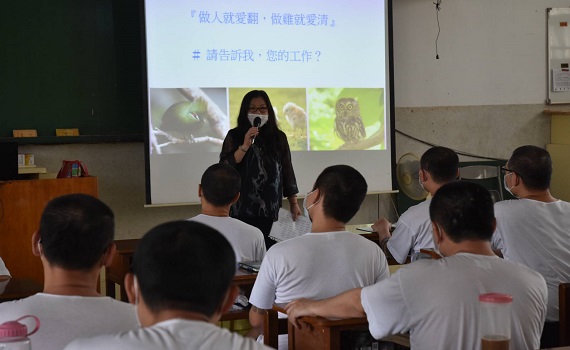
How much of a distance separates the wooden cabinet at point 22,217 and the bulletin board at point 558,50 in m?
4.63

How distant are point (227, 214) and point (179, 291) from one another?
2478 mm

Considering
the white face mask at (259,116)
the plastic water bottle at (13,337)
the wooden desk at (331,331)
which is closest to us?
the plastic water bottle at (13,337)

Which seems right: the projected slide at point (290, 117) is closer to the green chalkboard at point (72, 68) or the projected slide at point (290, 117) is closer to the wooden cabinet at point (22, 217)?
the green chalkboard at point (72, 68)

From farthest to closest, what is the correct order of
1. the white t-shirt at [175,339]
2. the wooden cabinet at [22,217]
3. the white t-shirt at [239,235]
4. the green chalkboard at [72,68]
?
1. the green chalkboard at [72,68]
2. the wooden cabinet at [22,217]
3. the white t-shirt at [239,235]
4. the white t-shirt at [175,339]

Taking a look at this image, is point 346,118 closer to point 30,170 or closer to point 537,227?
point 30,170

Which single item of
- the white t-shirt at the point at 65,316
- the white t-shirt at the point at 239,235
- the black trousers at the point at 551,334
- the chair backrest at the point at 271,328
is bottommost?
the black trousers at the point at 551,334

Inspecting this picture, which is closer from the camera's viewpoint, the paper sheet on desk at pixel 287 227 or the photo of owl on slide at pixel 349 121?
the paper sheet on desk at pixel 287 227

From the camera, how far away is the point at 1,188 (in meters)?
5.32

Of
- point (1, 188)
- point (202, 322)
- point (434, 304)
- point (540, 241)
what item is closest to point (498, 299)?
point (434, 304)

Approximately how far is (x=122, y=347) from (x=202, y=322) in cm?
14

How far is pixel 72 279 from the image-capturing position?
2.08 m

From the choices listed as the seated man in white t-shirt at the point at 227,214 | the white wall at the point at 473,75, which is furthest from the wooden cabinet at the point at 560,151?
the seated man in white t-shirt at the point at 227,214

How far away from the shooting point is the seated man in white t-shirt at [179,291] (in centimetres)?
146

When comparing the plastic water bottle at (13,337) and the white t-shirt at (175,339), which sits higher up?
the white t-shirt at (175,339)
